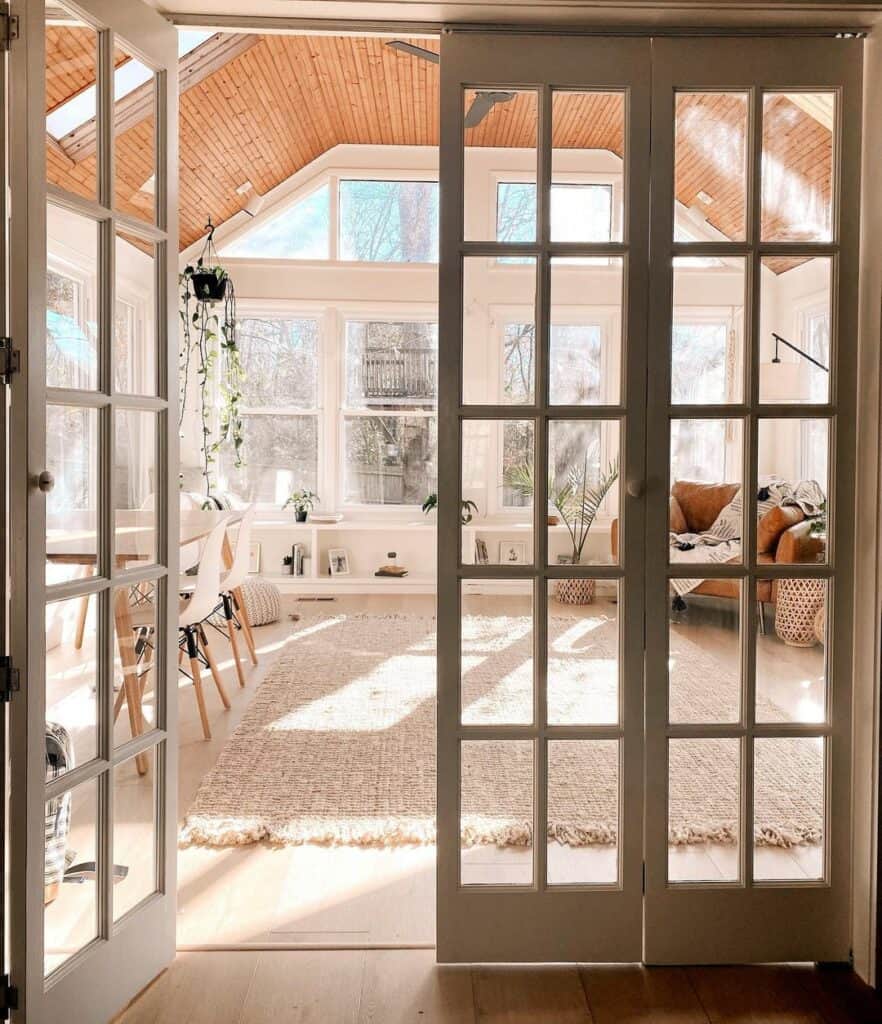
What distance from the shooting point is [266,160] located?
690 cm

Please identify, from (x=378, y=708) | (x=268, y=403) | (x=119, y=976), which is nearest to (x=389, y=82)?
(x=268, y=403)

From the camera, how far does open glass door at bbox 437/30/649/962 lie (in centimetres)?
207

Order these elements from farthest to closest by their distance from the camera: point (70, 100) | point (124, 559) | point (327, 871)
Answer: point (327, 871)
point (124, 559)
point (70, 100)

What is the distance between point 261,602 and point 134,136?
173 inches

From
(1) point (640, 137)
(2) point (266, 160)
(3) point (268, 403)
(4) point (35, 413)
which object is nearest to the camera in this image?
(4) point (35, 413)

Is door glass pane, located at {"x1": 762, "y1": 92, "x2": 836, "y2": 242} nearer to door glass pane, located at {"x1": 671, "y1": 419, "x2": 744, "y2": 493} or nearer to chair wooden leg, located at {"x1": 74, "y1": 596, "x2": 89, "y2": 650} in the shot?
door glass pane, located at {"x1": 671, "y1": 419, "x2": 744, "y2": 493}

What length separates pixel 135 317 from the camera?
6.55ft

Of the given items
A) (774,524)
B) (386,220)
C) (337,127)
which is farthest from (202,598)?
(337,127)

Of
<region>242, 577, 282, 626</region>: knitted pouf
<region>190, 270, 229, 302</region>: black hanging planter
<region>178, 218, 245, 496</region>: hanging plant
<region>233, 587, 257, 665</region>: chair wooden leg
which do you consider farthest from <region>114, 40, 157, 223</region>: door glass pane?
<region>178, 218, 245, 496</region>: hanging plant

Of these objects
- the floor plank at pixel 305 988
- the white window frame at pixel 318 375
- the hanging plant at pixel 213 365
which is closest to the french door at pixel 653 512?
the floor plank at pixel 305 988

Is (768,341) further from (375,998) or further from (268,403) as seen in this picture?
(268,403)

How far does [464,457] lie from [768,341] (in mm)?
802

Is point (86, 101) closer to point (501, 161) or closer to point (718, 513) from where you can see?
point (501, 161)

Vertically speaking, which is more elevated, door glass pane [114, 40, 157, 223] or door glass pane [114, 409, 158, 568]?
door glass pane [114, 40, 157, 223]
